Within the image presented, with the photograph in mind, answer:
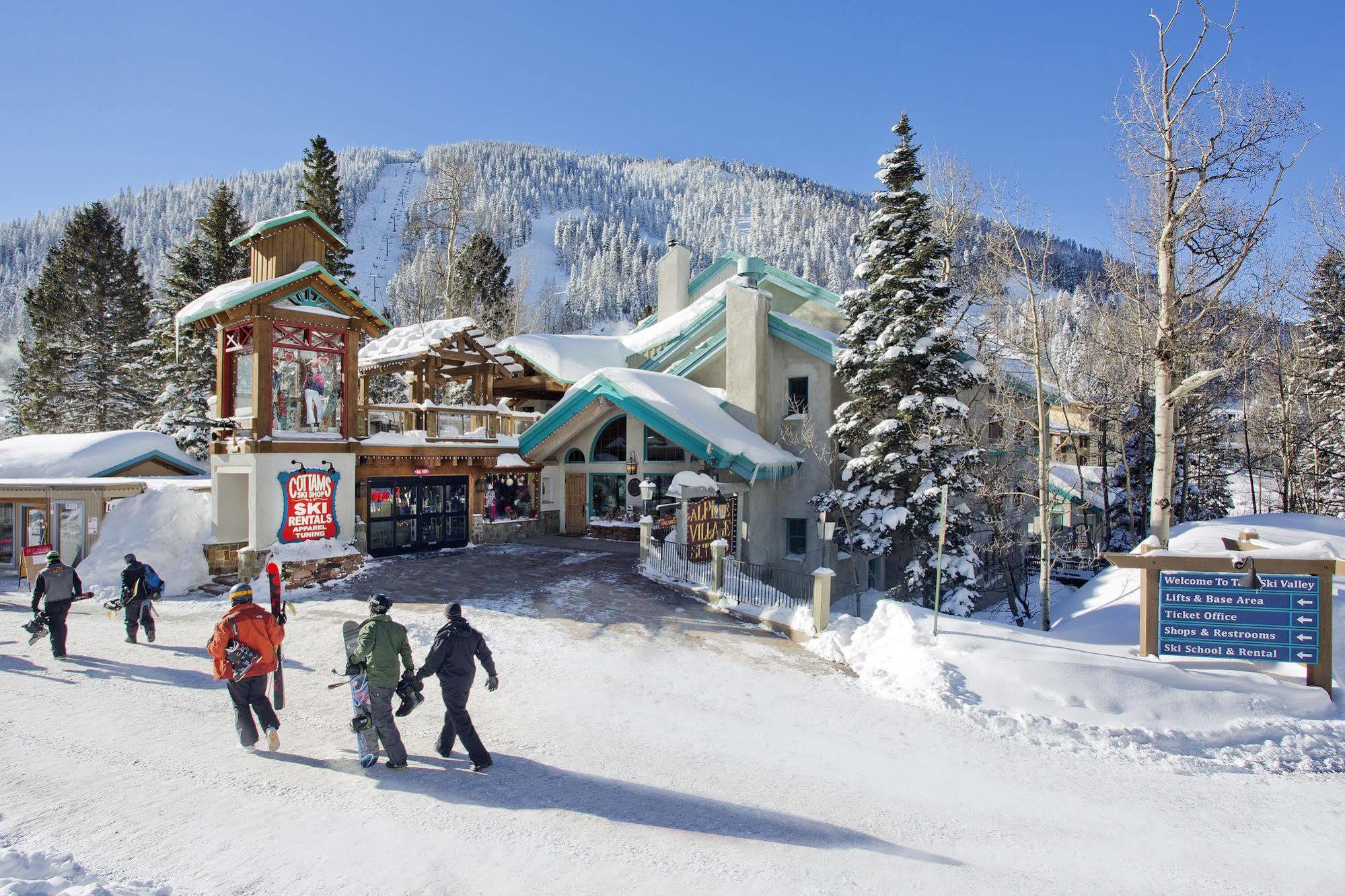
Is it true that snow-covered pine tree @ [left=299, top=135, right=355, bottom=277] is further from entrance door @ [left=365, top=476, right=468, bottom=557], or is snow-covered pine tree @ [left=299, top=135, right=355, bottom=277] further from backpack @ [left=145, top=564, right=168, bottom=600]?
backpack @ [left=145, top=564, right=168, bottom=600]

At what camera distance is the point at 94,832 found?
5270 millimetres

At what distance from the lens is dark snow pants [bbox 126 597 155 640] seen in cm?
1062

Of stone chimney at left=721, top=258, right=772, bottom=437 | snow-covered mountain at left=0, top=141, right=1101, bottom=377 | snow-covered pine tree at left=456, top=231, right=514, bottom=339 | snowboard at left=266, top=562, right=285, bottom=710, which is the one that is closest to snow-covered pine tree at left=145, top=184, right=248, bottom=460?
snow-covered pine tree at left=456, top=231, right=514, bottom=339

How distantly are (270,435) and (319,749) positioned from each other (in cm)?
996

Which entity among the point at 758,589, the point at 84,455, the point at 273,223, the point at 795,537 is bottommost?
the point at 758,589

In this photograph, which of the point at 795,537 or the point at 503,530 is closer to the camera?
the point at 795,537

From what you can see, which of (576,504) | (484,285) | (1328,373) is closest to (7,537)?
(576,504)

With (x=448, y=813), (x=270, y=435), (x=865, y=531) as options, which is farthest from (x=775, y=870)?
(x=270, y=435)

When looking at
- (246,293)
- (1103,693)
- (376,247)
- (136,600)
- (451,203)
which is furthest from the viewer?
(376,247)

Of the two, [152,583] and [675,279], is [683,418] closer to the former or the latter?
[152,583]

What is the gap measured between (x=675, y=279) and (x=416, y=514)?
15.9 metres

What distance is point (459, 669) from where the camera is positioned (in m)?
6.48

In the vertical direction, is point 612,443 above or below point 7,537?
above

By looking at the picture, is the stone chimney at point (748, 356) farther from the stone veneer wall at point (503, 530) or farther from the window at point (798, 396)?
the stone veneer wall at point (503, 530)
